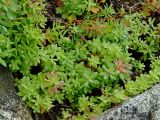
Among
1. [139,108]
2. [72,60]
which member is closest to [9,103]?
[72,60]

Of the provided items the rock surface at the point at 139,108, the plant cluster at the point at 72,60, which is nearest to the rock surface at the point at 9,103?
the plant cluster at the point at 72,60

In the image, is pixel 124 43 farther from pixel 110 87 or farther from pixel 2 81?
pixel 2 81

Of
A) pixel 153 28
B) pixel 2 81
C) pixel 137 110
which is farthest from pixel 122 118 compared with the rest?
pixel 153 28

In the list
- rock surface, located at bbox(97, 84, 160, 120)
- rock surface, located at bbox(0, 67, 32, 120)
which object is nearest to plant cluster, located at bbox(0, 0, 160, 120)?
rock surface, located at bbox(0, 67, 32, 120)

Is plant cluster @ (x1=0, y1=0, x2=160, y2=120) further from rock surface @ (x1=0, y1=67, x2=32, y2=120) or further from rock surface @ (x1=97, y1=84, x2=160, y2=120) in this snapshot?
rock surface @ (x1=97, y1=84, x2=160, y2=120)

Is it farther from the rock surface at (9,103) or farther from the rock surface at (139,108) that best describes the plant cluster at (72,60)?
the rock surface at (139,108)

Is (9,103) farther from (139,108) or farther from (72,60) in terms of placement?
(139,108)
